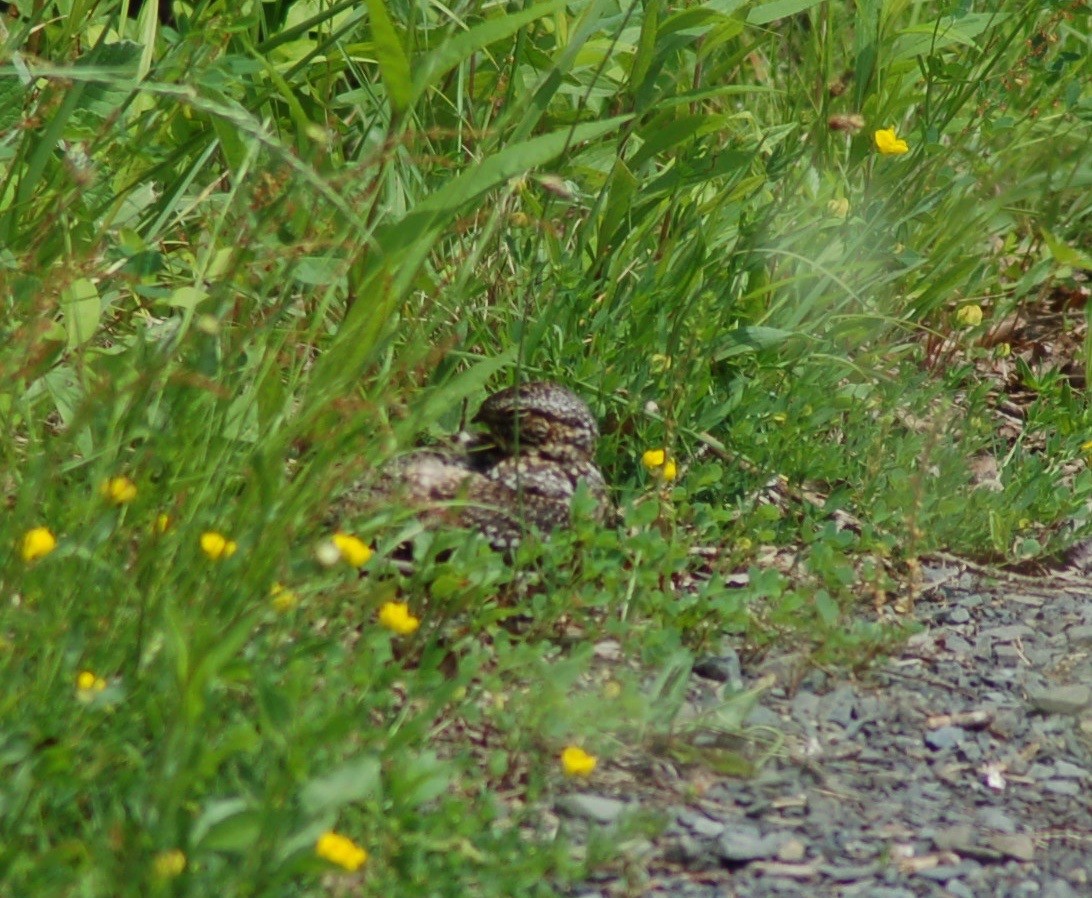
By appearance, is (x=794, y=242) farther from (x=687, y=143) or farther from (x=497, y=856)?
(x=497, y=856)

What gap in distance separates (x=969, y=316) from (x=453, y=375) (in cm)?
181

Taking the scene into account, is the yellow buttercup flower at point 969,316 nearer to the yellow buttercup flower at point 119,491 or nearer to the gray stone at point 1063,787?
the gray stone at point 1063,787

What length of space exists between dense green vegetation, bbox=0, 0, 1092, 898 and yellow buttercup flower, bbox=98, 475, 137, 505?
3cm

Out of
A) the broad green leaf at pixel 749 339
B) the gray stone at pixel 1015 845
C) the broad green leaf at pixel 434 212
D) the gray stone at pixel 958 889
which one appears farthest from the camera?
the broad green leaf at pixel 749 339

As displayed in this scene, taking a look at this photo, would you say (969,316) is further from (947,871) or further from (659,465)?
(947,871)

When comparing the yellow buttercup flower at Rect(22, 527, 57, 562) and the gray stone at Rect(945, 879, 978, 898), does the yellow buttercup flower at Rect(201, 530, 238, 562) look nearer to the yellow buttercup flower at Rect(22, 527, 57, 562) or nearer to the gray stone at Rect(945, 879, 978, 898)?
the yellow buttercup flower at Rect(22, 527, 57, 562)

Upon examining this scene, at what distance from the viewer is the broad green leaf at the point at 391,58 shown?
4117 millimetres

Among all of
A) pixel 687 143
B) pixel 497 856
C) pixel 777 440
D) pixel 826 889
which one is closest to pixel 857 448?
pixel 777 440

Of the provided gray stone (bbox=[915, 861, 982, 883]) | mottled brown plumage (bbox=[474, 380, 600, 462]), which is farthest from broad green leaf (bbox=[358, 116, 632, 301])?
gray stone (bbox=[915, 861, 982, 883])

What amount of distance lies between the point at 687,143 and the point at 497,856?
9.11 ft

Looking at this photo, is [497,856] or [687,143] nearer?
[497,856]

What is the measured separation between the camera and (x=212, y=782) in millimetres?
2977

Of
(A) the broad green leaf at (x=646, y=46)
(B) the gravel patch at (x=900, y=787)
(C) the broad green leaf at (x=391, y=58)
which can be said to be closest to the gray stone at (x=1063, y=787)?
(B) the gravel patch at (x=900, y=787)

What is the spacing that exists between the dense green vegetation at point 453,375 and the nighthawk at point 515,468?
136mm
